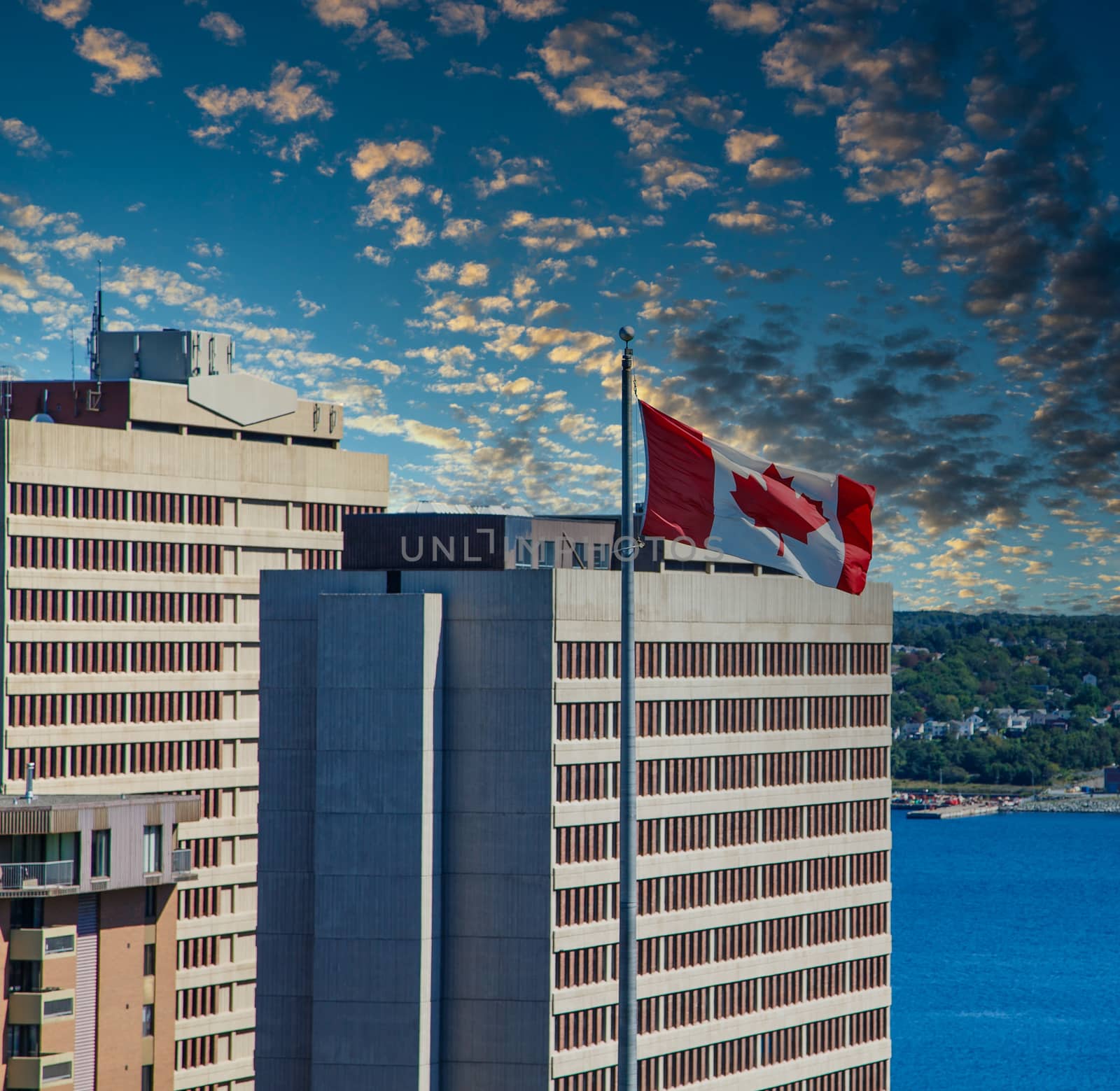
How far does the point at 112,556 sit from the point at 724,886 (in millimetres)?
50230

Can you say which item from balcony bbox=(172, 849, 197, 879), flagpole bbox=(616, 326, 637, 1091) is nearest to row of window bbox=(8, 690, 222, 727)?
balcony bbox=(172, 849, 197, 879)

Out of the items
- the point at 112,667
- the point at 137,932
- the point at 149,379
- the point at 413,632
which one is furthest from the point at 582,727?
the point at 149,379

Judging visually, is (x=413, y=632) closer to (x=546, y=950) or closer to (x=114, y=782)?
(x=546, y=950)

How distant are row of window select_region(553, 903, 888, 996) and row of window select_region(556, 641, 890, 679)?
41.4 feet

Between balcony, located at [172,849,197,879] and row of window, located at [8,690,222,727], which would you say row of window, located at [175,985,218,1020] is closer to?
row of window, located at [8,690,222,727]

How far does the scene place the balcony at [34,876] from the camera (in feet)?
288

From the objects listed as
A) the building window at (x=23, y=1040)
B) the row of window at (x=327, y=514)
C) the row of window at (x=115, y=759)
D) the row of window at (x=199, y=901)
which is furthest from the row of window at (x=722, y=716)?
the row of window at (x=199, y=901)

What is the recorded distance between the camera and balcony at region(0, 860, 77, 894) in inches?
3460

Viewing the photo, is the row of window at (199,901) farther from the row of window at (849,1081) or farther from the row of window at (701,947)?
the row of window at (849,1081)

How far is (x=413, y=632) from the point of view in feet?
263

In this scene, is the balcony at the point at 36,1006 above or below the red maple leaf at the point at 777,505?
below

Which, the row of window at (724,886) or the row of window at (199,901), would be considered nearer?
the row of window at (724,886)

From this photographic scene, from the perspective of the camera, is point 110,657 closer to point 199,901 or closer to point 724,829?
point 199,901

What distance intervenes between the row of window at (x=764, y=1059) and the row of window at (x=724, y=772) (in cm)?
1258
